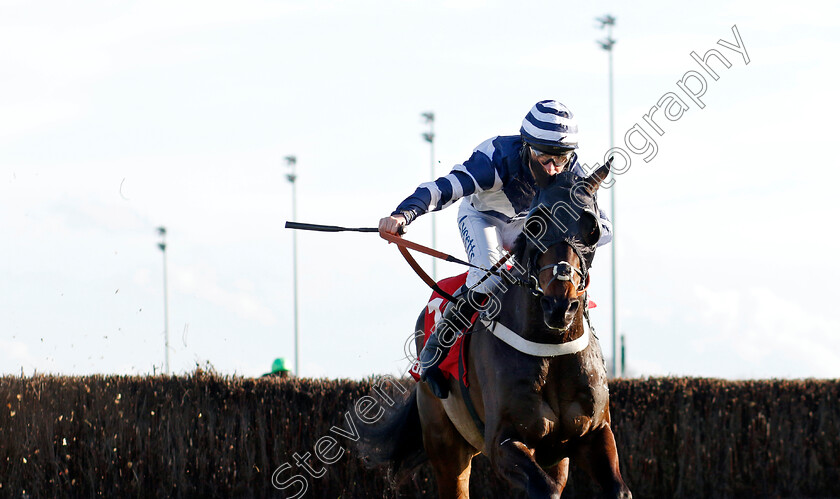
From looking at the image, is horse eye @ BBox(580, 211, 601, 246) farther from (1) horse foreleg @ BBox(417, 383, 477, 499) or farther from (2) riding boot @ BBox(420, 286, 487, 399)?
(1) horse foreleg @ BBox(417, 383, 477, 499)

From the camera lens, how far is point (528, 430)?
16.1 ft

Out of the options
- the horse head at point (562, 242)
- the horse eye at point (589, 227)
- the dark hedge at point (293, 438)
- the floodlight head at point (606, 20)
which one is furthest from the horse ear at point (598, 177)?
the floodlight head at point (606, 20)

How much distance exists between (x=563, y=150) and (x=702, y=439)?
23.5 feet

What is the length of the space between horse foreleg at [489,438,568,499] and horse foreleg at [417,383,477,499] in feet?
4.61

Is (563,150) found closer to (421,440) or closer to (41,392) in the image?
(421,440)

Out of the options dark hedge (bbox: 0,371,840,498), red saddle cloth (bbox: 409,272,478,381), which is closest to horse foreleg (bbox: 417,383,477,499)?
red saddle cloth (bbox: 409,272,478,381)

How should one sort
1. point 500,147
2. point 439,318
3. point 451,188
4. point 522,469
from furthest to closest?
point 439,318 < point 500,147 < point 451,188 < point 522,469

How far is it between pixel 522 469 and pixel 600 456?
1.79ft

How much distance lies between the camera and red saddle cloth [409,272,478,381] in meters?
5.73

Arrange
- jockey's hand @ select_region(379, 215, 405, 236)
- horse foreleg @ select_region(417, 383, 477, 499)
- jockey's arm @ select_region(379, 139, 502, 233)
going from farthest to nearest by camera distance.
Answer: horse foreleg @ select_region(417, 383, 477, 499) → jockey's arm @ select_region(379, 139, 502, 233) → jockey's hand @ select_region(379, 215, 405, 236)

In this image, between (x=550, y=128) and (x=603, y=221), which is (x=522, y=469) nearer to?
(x=603, y=221)

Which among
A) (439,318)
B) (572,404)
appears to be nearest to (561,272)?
(572,404)

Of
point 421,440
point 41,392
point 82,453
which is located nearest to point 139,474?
point 82,453

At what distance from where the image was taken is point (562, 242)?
177 inches
